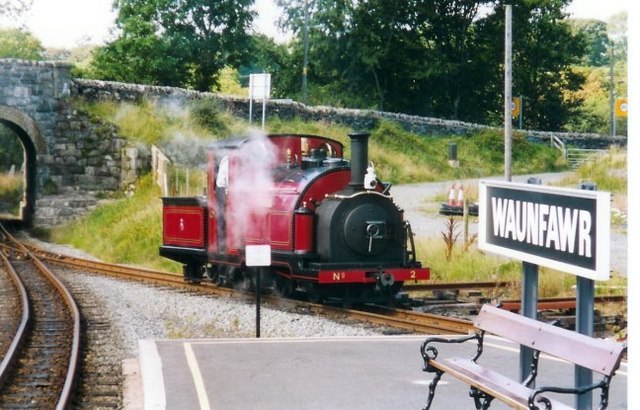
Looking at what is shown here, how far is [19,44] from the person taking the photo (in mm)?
52094

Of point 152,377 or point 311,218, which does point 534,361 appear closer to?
point 152,377

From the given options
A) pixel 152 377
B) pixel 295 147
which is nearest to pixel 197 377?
pixel 152 377

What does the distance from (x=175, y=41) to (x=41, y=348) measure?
22.9 metres

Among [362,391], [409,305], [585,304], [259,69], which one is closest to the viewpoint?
[585,304]

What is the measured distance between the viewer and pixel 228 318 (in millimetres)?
13453

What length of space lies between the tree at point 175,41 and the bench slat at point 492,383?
2685 centimetres

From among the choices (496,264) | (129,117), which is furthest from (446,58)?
(496,264)

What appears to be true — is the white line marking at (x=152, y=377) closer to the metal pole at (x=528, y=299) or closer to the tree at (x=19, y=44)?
the metal pole at (x=528, y=299)

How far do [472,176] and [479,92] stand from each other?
8.84m

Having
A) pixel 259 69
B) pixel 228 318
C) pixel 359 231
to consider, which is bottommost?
pixel 228 318

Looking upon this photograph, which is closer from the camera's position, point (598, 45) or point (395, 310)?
point (395, 310)

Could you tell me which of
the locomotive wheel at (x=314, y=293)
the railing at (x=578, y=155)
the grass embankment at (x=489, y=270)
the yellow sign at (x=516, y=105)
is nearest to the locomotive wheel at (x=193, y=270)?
the locomotive wheel at (x=314, y=293)

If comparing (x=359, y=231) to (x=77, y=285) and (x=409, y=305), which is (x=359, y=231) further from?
(x=77, y=285)

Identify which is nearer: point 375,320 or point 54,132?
point 375,320
